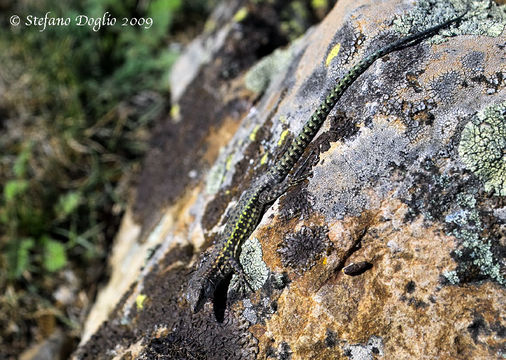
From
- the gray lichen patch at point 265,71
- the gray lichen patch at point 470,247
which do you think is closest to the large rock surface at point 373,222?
the gray lichen patch at point 470,247

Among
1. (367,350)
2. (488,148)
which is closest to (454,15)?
(488,148)

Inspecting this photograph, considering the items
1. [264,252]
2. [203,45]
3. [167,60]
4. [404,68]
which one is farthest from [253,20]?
[264,252]

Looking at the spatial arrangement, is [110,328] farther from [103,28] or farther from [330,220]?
[103,28]

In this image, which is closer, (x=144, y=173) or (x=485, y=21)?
(x=485, y=21)

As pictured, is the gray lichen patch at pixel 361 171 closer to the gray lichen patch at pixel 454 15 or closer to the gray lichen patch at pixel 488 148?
the gray lichen patch at pixel 488 148

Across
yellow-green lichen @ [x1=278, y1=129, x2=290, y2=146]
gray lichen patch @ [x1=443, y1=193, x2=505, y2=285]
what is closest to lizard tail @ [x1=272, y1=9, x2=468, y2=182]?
yellow-green lichen @ [x1=278, y1=129, x2=290, y2=146]

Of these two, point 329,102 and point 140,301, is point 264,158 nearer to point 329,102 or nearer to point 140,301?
point 329,102

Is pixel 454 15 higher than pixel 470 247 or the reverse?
higher
